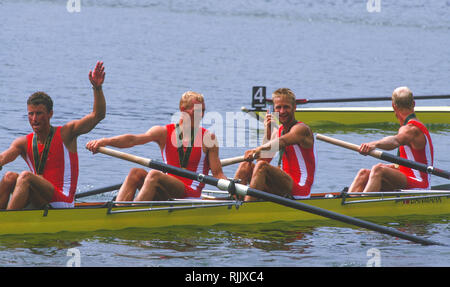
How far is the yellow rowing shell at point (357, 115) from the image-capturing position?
22.8 metres

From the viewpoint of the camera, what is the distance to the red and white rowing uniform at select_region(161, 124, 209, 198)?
430 inches

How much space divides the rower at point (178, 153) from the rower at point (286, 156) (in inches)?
26.4

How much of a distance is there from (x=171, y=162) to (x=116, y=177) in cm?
698

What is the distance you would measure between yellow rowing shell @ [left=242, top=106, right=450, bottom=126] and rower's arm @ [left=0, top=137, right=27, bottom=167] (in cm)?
1300

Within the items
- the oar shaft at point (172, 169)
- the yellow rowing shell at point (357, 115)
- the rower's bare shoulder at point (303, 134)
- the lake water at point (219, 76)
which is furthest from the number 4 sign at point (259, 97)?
the oar shaft at point (172, 169)

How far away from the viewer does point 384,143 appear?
39.7ft

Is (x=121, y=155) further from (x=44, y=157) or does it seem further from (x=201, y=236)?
(x=201, y=236)

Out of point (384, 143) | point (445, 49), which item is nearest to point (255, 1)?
point (445, 49)

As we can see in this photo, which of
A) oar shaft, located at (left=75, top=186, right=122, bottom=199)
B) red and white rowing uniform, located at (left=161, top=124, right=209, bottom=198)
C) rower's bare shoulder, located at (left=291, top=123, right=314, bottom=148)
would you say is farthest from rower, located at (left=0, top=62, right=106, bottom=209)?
rower's bare shoulder, located at (left=291, top=123, right=314, bottom=148)

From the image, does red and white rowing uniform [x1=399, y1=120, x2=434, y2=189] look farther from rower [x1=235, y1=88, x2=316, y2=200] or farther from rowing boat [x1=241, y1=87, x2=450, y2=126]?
rowing boat [x1=241, y1=87, x2=450, y2=126]

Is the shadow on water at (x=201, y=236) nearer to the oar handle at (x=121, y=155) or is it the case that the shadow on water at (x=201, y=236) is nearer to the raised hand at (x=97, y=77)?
the oar handle at (x=121, y=155)

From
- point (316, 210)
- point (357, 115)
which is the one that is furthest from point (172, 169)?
point (357, 115)

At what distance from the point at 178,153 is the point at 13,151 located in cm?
229
